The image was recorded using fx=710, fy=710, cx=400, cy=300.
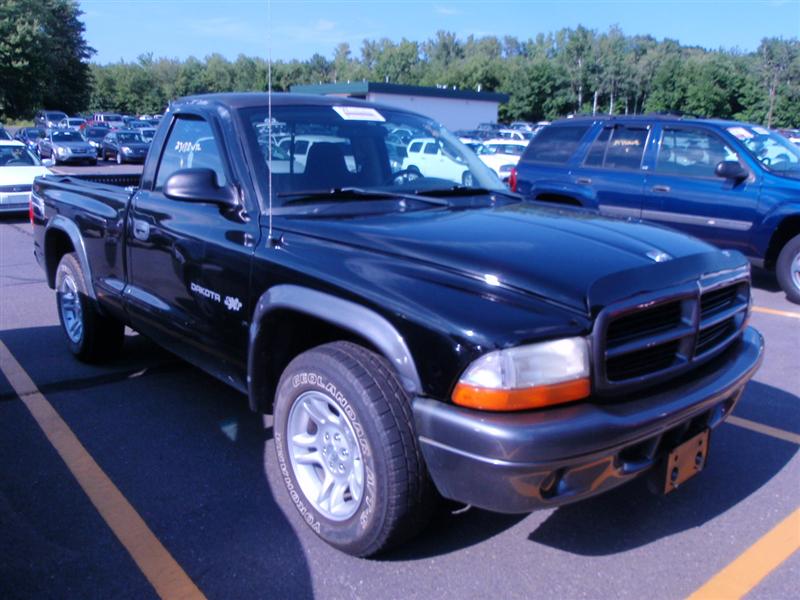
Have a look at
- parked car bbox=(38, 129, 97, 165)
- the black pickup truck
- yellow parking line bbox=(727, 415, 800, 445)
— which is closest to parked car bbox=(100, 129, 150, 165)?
parked car bbox=(38, 129, 97, 165)

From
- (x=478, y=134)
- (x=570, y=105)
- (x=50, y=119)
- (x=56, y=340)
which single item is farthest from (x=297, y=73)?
(x=56, y=340)

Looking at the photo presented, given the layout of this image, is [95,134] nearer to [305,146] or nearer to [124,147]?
[124,147]

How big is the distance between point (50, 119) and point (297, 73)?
46371mm

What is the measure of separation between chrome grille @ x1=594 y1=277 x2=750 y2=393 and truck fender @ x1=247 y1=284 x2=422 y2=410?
0.66m

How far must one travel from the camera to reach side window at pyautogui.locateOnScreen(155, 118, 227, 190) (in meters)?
3.71

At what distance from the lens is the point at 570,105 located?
85125 millimetres

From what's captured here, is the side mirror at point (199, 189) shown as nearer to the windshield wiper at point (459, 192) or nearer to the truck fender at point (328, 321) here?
the truck fender at point (328, 321)

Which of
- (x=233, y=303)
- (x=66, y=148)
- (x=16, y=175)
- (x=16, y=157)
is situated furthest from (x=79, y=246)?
(x=66, y=148)

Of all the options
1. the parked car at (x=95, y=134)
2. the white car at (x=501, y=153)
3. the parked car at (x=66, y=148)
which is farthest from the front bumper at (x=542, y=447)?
the parked car at (x=95, y=134)

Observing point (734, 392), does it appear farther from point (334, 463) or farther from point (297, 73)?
point (297, 73)

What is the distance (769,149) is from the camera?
7984 millimetres

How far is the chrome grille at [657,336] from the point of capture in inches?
95.9

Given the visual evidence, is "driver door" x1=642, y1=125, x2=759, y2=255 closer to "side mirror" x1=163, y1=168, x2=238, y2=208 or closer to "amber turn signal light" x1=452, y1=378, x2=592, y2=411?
"side mirror" x1=163, y1=168, x2=238, y2=208

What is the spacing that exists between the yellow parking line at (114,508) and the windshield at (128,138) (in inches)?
1089
